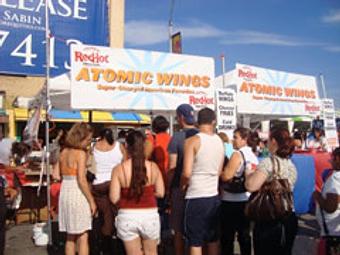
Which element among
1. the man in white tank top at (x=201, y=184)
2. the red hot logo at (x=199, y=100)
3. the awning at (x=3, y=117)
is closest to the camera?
the man in white tank top at (x=201, y=184)

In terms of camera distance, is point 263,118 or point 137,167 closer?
point 137,167

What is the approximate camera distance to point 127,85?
21.1ft

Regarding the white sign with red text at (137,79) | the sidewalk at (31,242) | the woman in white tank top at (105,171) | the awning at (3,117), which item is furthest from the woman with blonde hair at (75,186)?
the awning at (3,117)

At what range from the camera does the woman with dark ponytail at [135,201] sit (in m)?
3.21

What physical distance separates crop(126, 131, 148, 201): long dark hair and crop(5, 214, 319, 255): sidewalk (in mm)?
2677

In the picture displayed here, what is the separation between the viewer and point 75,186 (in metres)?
3.85

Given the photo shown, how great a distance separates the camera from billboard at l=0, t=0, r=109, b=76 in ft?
38.6

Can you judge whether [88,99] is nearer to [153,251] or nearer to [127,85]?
[127,85]

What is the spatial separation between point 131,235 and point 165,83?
13.2 feet

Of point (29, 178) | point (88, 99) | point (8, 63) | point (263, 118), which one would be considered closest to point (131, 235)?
point (88, 99)

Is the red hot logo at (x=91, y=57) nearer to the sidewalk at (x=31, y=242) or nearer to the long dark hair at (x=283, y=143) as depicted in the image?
the sidewalk at (x=31, y=242)

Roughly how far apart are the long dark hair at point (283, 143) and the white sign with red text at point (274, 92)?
4.76 meters

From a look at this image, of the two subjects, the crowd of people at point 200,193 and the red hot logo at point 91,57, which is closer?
the crowd of people at point 200,193

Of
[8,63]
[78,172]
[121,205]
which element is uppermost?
[8,63]
